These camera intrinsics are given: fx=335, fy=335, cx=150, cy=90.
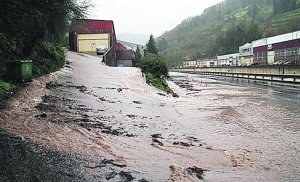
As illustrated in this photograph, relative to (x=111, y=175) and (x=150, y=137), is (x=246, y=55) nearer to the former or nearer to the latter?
(x=150, y=137)

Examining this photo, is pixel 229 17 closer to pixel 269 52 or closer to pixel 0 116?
pixel 269 52

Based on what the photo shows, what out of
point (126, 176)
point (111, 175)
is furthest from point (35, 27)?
point (126, 176)

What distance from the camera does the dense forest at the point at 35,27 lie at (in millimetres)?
11602

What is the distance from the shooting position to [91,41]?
62.8m

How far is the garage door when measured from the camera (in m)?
62.5

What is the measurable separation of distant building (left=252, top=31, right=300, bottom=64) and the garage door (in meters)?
34.5

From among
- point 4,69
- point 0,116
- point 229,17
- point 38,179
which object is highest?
point 229,17

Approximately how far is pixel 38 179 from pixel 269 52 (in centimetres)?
8098

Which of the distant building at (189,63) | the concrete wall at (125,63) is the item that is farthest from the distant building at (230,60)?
the concrete wall at (125,63)

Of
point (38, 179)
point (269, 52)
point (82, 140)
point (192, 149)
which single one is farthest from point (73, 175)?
point (269, 52)

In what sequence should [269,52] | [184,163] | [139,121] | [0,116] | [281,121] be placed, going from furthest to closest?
[269,52], [281,121], [139,121], [0,116], [184,163]

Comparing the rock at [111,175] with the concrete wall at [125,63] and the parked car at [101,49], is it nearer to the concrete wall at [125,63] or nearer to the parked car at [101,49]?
the parked car at [101,49]

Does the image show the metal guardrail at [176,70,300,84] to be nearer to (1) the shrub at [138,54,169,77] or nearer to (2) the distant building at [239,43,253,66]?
(1) the shrub at [138,54,169,77]

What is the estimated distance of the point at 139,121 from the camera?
43.0 feet
